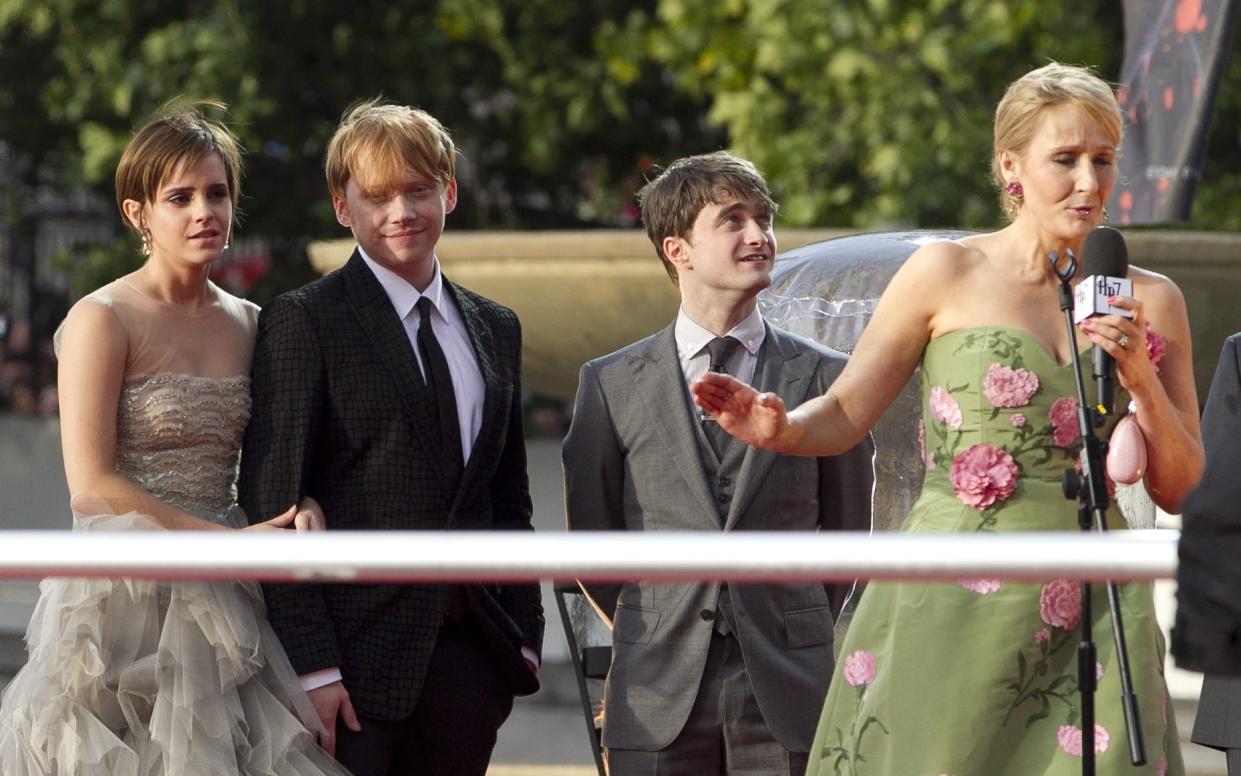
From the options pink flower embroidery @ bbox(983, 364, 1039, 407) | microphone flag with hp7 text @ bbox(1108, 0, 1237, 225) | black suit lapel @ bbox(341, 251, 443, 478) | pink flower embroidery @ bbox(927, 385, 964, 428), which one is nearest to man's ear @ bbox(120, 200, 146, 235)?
black suit lapel @ bbox(341, 251, 443, 478)

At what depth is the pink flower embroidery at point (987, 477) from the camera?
3396 millimetres

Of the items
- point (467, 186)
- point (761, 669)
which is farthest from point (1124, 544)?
point (467, 186)

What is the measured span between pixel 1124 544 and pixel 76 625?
216 centimetres

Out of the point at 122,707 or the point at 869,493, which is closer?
the point at 122,707

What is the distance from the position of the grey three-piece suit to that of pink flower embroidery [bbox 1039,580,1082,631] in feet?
2.03

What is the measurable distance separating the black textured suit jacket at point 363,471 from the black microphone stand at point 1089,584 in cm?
108

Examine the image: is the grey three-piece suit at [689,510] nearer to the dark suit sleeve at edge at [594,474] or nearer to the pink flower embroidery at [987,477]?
the dark suit sleeve at edge at [594,474]

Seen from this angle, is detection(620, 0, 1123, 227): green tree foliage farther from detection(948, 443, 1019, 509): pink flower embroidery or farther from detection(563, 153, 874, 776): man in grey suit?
detection(948, 443, 1019, 509): pink flower embroidery

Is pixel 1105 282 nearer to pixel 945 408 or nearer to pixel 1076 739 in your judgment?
pixel 945 408

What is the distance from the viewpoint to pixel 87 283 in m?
12.1

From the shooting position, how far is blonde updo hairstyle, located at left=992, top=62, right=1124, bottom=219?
137 inches

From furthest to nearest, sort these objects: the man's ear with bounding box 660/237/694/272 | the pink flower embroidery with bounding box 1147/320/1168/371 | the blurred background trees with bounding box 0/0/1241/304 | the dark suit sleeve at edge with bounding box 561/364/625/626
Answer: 1. the blurred background trees with bounding box 0/0/1241/304
2. the man's ear with bounding box 660/237/694/272
3. the dark suit sleeve at edge with bounding box 561/364/625/626
4. the pink flower embroidery with bounding box 1147/320/1168/371

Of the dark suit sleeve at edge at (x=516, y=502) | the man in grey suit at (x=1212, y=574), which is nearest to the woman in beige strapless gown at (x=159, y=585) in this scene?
the dark suit sleeve at edge at (x=516, y=502)

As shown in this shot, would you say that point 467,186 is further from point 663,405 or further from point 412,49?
point 663,405
